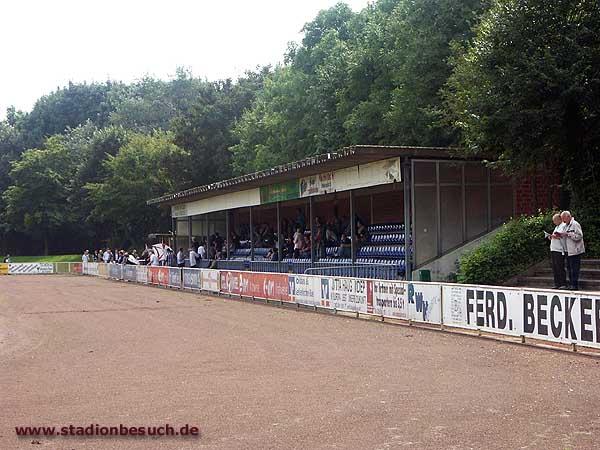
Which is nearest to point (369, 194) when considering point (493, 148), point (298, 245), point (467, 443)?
point (298, 245)

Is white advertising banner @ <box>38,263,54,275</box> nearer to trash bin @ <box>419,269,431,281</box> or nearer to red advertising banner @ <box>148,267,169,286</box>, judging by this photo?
red advertising banner @ <box>148,267,169,286</box>

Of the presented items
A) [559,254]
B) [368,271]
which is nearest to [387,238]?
[368,271]

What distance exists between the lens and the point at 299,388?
10.3 metres

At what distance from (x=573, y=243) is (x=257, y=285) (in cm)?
1125

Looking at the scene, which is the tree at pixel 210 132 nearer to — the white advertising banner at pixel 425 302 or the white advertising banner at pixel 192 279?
the white advertising banner at pixel 192 279

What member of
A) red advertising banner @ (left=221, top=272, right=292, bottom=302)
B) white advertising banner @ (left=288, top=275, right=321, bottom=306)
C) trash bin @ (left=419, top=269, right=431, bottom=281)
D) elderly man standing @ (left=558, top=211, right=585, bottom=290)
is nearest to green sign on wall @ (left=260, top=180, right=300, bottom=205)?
red advertising banner @ (left=221, top=272, right=292, bottom=302)

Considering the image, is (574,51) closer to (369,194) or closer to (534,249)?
(534,249)

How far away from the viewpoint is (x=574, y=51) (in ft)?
66.5

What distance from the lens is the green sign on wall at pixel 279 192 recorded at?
109 feet

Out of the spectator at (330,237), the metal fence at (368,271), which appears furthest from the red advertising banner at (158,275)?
the metal fence at (368,271)

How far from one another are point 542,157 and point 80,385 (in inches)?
599

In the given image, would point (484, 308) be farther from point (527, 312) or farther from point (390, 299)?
point (390, 299)

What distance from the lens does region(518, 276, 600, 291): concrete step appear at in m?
18.8

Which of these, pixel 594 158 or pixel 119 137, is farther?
pixel 119 137
